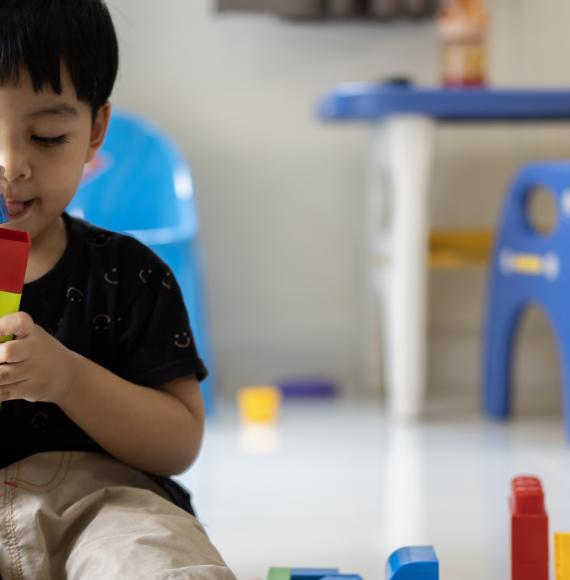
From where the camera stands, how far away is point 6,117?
76cm

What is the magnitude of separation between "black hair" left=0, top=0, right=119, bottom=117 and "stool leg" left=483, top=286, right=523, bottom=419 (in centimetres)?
113

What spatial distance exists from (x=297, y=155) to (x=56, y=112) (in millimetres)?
1363

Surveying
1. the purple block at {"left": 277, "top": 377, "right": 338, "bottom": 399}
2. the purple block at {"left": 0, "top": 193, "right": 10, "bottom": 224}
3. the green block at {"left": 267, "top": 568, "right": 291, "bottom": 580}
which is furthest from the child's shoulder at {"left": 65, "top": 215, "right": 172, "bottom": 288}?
the purple block at {"left": 277, "top": 377, "right": 338, "bottom": 399}

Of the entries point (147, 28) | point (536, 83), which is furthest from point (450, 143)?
point (147, 28)

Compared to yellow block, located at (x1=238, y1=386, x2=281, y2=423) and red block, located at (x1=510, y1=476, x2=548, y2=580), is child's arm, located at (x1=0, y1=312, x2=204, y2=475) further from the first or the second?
yellow block, located at (x1=238, y1=386, x2=281, y2=423)

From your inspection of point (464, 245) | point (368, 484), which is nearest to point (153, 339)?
point (368, 484)

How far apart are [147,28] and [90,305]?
1.36 meters

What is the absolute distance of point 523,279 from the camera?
1.75 m

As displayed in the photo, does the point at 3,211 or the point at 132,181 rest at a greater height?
the point at 3,211

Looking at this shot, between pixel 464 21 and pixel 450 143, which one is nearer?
pixel 464 21

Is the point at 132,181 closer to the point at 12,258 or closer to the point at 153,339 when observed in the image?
the point at 153,339

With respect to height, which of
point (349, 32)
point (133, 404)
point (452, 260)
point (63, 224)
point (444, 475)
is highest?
point (349, 32)

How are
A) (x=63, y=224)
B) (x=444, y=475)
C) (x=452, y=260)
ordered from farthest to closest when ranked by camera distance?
1. (x=452, y=260)
2. (x=444, y=475)
3. (x=63, y=224)

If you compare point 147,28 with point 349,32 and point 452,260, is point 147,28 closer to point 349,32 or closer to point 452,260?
point 349,32
